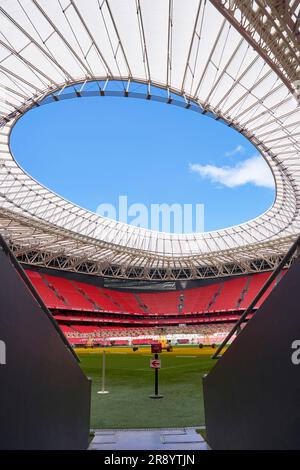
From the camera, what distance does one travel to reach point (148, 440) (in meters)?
7.44

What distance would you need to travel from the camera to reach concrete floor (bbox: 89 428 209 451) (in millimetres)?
6996

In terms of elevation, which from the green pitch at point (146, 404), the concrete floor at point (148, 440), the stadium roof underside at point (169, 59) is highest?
the stadium roof underside at point (169, 59)

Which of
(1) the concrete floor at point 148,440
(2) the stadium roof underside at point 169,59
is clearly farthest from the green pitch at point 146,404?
(2) the stadium roof underside at point 169,59

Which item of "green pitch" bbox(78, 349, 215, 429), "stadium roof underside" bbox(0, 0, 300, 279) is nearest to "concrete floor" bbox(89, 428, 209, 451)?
"green pitch" bbox(78, 349, 215, 429)

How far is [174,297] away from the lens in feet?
234

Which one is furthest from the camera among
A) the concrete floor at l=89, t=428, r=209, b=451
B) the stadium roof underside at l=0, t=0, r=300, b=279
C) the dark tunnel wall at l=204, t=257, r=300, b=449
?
the stadium roof underside at l=0, t=0, r=300, b=279

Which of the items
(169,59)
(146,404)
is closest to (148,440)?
(146,404)

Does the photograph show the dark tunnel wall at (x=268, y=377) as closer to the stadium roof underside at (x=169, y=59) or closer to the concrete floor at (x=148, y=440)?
the concrete floor at (x=148, y=440)

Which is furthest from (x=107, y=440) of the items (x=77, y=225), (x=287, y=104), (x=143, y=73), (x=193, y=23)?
(x=77, y=225)

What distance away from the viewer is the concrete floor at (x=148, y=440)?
6996 mm

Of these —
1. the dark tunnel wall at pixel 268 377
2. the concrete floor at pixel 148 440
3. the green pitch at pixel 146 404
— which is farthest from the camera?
the green pitch at pixel 146 404

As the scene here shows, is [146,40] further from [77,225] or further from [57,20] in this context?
[77,225]

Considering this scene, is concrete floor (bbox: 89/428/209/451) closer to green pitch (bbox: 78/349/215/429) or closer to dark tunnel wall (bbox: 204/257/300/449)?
green pitch (bbox: 78/349/215/429)
